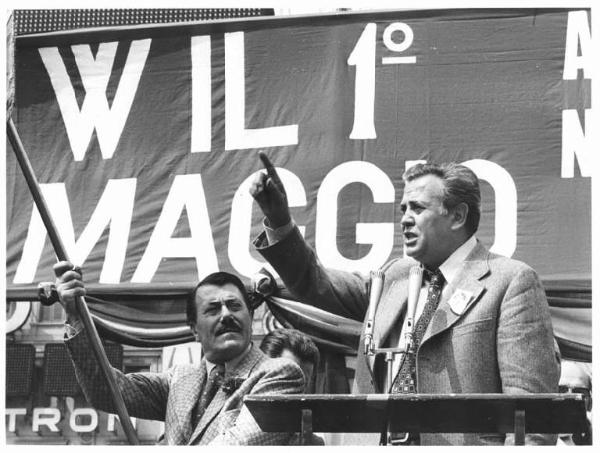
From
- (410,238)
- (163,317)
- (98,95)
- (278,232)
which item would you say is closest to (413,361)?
(410,238)

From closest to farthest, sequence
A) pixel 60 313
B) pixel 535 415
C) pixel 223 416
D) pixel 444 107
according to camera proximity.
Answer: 1. pixel 535 415
2. pixel 223 416
3. pixel 444 107
4. pixel 60 313

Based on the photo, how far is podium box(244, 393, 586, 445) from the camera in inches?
207

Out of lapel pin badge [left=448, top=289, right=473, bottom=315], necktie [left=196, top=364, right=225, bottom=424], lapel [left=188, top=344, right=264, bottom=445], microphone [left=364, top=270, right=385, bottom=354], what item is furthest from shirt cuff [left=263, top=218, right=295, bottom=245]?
lapel pin badge [left=448, top=289, right=473, bottom=315]

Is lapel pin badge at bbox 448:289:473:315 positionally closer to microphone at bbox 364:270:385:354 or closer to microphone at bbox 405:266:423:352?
microphone at bbox 405:266:423:352

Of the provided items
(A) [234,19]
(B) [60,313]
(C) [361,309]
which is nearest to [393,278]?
(C) [361,309]

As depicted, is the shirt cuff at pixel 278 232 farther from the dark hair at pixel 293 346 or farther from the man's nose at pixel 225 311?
the dark hair at pixel 293 346

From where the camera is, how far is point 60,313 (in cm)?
1598

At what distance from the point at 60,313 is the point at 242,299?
915cm

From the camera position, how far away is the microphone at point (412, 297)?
6.39m

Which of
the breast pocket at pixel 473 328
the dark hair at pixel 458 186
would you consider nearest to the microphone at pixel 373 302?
the breast pocket at pixel 473 328

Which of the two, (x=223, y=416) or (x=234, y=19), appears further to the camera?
(x=234, y=19)

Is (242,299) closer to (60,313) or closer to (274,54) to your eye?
(274,54)
